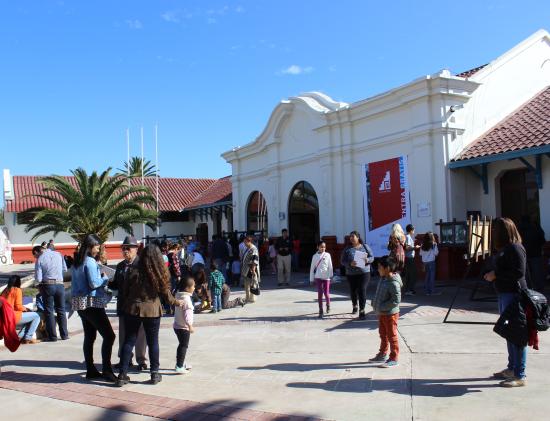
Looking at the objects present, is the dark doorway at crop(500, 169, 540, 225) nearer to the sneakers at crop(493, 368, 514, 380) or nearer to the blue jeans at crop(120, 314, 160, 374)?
the sneakers at crop(493, 368, 514, 380)

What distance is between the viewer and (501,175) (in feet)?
48.6

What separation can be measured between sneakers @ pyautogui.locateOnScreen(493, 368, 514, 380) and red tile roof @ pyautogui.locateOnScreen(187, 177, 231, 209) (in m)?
25.2

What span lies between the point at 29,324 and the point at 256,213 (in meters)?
15.5

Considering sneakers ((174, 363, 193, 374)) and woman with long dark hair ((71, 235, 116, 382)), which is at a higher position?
woman with long dark hair ((71, 235, 116, 382))

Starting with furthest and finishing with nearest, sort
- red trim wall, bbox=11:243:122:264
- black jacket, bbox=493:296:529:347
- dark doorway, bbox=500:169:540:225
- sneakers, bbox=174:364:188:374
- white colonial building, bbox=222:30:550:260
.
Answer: red trim wall, bbox=11:243:122:264, white colonial building, bbox=222:30:550:260, dark doorway, bbox=500:169:540:225, sneakers, bbox=174:364:188:374, black jacket, bbox=493:296:529:347

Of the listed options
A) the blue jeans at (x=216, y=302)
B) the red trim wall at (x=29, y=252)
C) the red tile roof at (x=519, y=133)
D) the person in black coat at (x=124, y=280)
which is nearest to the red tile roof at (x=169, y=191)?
the red trim wall at (x=29, y=252)

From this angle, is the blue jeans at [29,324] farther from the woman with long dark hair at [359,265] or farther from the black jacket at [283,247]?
the black jacket at [283,247]

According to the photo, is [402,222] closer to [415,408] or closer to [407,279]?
[407,279]

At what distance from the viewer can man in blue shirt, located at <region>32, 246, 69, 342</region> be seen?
9094 mm

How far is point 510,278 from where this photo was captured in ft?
18.5

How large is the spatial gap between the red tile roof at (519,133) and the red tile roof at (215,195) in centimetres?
1739

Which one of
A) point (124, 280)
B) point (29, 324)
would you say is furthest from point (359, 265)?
point (29, 324)

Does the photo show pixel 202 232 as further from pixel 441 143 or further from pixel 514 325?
pixel 514 325

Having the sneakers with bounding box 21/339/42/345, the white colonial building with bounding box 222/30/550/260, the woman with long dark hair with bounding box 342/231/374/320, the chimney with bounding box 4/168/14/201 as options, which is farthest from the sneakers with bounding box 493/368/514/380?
the chimney with bounding box 4/168/14/201
